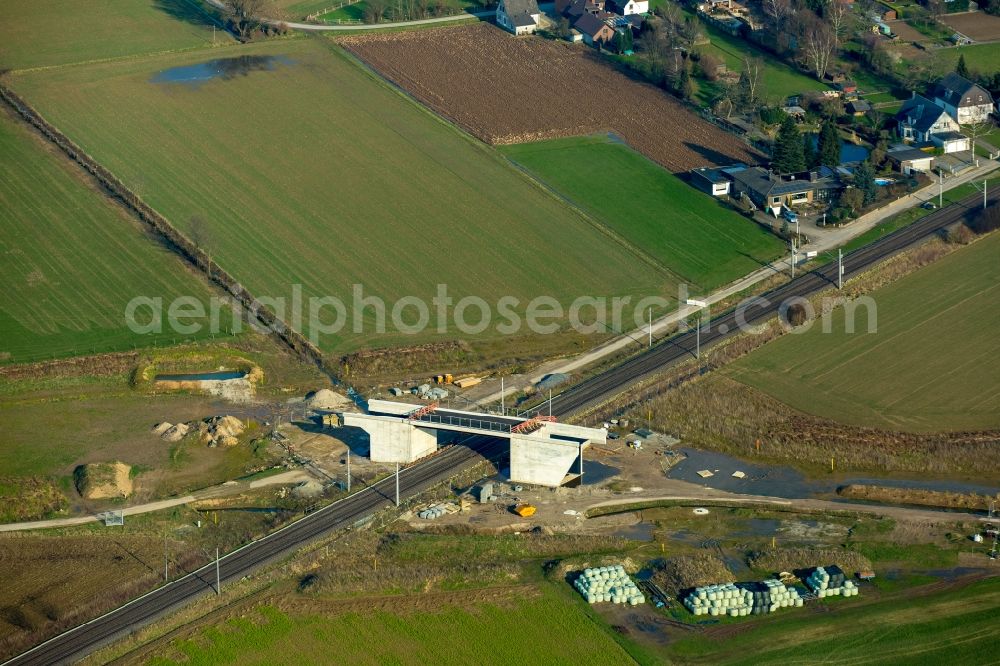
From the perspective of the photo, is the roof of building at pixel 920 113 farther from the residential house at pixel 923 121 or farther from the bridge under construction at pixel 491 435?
the bridge under construction at pixel 491 435

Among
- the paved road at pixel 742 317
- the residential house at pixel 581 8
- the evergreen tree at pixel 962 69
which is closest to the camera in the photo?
the paved road at pixel 742 317

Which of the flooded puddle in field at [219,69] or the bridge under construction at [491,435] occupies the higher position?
the flooded puddle in field at [219,69]

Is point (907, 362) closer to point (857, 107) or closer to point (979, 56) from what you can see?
point (857, 107)

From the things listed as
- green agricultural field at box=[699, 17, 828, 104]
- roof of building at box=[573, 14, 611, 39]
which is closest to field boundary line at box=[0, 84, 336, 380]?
green agricultural field at box=[699, 17, 828, 104]

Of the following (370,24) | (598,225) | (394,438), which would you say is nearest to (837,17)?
(598,225)

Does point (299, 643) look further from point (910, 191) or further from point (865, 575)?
point (910, 191)

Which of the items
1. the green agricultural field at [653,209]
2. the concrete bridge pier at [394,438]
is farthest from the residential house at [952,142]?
the concrete bridge pier at [394,438]

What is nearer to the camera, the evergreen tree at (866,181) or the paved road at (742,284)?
the paved road at (742,284)
